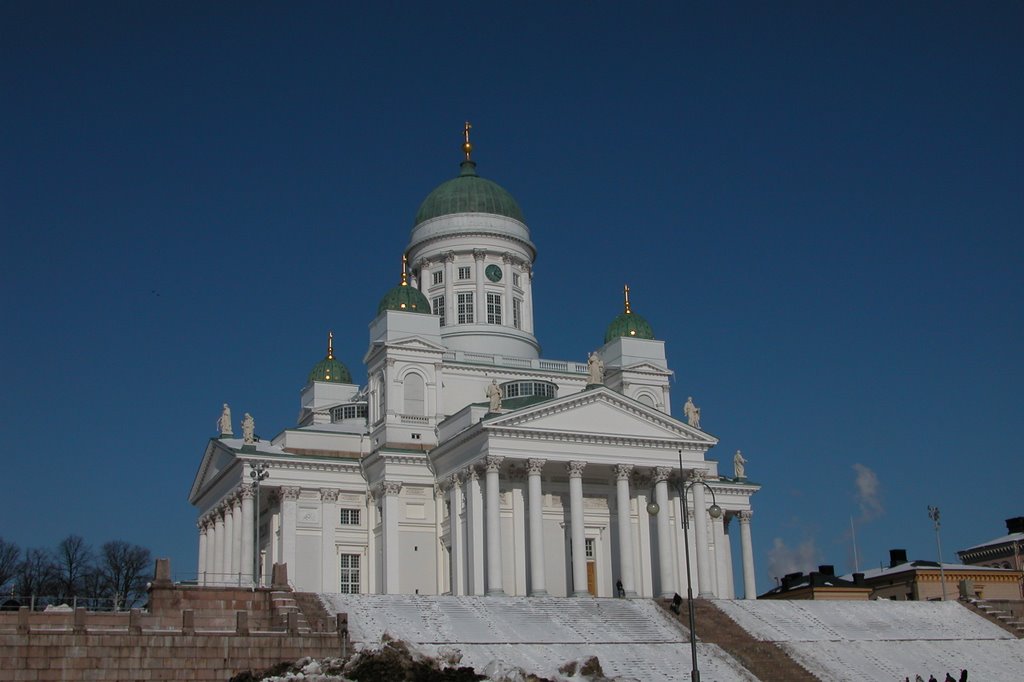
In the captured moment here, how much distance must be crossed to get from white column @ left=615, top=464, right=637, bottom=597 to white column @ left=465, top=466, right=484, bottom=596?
Answer: 6324 mm

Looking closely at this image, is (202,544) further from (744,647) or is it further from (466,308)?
(744,647)

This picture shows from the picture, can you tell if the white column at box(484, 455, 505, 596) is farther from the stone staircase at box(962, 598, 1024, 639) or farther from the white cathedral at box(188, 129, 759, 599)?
the stone staircase at box(962, 598, 1024, 639)

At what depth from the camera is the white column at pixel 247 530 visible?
6128cm

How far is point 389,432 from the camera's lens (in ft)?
211

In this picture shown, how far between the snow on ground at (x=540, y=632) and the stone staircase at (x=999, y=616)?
15.2 m

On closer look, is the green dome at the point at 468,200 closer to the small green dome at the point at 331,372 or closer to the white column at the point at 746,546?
the small green dome at the point at 331,372

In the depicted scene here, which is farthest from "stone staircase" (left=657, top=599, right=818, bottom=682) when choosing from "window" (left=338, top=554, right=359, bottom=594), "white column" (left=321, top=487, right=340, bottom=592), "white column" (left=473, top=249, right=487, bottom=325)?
"white column" (left=473, top=249, right=487, bottom=325)

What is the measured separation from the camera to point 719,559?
2685 inches

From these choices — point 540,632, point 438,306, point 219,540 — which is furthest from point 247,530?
point 540,632

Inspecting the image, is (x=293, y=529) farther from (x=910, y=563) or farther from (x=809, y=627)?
(x=910, y=563)

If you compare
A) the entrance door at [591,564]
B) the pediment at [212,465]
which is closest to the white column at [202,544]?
the pediment at [212,465]

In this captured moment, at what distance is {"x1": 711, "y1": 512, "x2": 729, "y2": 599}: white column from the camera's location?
67.4 m

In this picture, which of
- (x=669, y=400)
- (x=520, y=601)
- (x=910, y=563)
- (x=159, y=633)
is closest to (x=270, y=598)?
(x=159, y=633)

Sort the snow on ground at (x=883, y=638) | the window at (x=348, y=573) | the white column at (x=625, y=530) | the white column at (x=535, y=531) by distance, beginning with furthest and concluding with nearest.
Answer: the window at (x=348, y=573)
the white column at (x=625, y=530)
the white column at (x=535, y=531)
the snow on ground at (x=883, y=638)
